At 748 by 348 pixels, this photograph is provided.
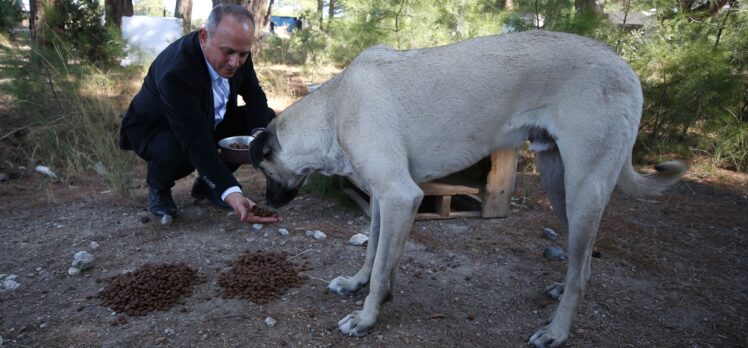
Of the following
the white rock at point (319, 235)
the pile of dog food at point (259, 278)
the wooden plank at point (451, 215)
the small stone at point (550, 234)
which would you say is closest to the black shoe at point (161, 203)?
the pile of dog food at point (259, 278)

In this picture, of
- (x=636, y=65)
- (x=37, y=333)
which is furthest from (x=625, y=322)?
(x=636, y=65)

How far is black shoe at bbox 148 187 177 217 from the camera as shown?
3.98 metres

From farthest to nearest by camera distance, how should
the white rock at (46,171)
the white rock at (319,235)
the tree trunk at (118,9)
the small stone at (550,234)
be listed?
the tree trunk at (118,9) < the white rock at (46,171) < the small stone at (550,234) < the white rock at (319,235)

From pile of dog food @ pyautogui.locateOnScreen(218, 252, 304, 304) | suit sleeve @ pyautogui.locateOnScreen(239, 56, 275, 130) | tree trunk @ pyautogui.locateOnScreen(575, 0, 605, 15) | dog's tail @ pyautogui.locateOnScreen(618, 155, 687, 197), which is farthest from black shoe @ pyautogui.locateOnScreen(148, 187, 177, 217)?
tree trunk @ pyautogui.locateOnScreen(575, 0, 605, 15)

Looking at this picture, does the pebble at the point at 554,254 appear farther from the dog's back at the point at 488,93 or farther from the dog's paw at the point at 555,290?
the dog's back at the point at 488,93

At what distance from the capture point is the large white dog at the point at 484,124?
2367 mm

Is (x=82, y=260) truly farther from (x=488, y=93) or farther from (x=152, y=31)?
(x=152, y=31)

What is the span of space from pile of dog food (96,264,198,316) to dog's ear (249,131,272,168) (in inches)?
32.9

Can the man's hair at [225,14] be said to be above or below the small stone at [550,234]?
above

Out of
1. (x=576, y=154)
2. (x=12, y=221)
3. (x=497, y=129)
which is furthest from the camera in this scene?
(x=12, y=221)

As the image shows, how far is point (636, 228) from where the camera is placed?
415cm

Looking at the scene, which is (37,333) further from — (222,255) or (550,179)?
(550,179)

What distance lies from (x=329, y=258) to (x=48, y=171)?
3616 millimetres

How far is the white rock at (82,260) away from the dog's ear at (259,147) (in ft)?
4.22
